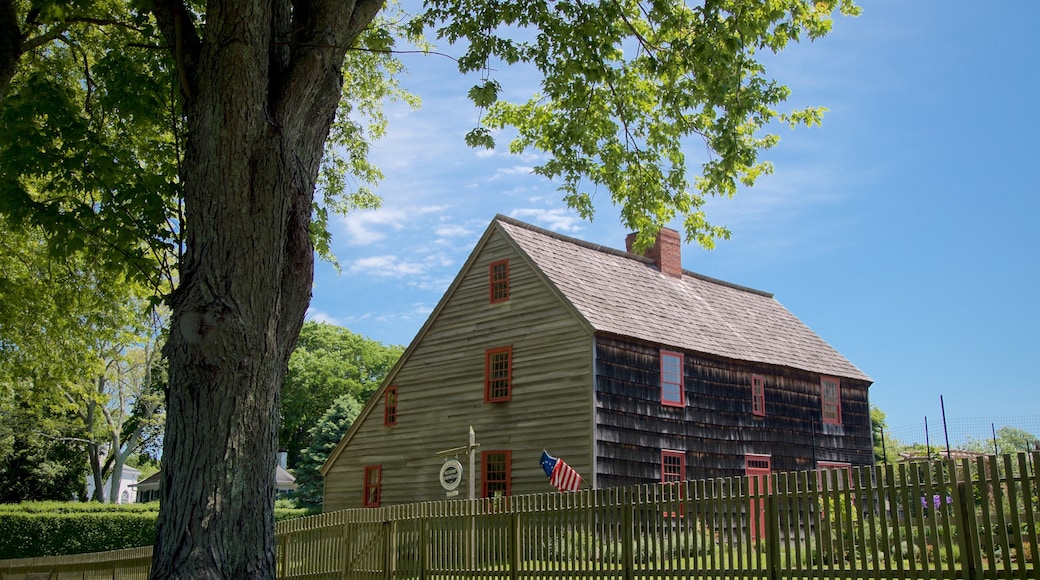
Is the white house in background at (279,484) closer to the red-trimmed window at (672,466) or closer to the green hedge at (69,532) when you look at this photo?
the green hedge at (69,532)

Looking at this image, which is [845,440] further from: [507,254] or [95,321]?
[95,321]

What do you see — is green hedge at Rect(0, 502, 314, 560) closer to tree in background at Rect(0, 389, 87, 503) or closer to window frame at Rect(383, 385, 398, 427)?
tree in background at Rect(0, 389, 87, 503)

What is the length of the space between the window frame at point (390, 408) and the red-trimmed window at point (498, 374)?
Result: 4163 mm

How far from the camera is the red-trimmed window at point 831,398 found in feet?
102

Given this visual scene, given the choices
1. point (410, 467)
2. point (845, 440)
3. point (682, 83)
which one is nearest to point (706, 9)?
point (682, 83)

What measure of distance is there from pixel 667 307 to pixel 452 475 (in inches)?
368

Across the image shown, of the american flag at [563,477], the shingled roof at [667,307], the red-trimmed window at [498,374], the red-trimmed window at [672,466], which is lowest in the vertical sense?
the american flag at [563,477]

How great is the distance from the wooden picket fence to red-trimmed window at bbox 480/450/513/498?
26.4 feet

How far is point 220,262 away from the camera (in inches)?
298

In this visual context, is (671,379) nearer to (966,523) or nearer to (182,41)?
(966,523)

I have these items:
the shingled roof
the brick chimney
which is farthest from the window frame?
the brick chimney

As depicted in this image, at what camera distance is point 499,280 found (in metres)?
26.7

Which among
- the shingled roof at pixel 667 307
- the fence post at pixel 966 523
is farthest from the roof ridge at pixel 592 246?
the fence post at pixel 966 523

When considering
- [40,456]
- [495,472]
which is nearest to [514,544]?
[495,472]
